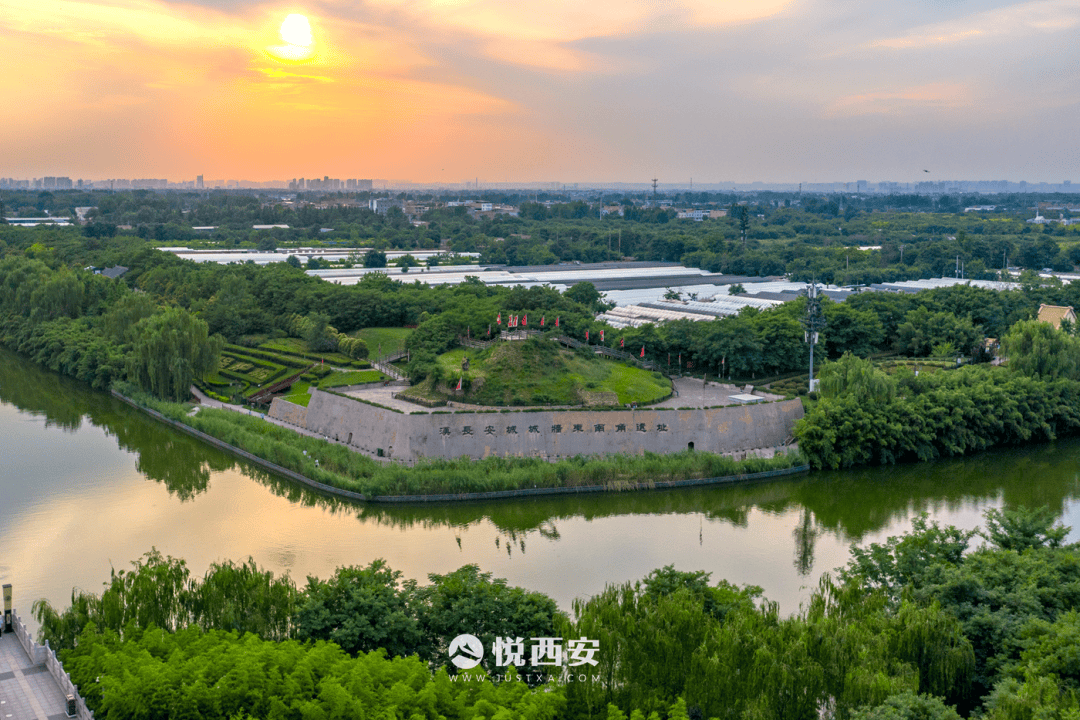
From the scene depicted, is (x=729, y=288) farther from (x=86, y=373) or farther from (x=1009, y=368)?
(x=86, y=373)

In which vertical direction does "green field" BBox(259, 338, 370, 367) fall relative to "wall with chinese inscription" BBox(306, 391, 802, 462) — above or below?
above

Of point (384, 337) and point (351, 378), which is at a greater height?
point (384, 337)

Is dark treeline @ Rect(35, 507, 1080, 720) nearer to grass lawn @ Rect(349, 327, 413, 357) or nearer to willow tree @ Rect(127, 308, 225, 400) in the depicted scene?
willow tree @ Rect(127, 308, 225, 400)

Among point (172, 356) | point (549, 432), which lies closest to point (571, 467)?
point (549, 432)

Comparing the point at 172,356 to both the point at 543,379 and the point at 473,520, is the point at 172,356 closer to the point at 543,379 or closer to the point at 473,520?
the point at 543,379

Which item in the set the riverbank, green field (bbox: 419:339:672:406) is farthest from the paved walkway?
green field (bbox: 419:339:672:406)

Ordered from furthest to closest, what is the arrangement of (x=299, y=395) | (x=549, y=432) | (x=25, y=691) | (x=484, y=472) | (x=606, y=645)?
(x=299, y=395)
(x=549, y=432)
(x=484, y=472)
(x=606, y=645)
(x=25, y=691)

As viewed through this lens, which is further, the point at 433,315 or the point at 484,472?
the point at 433,315
